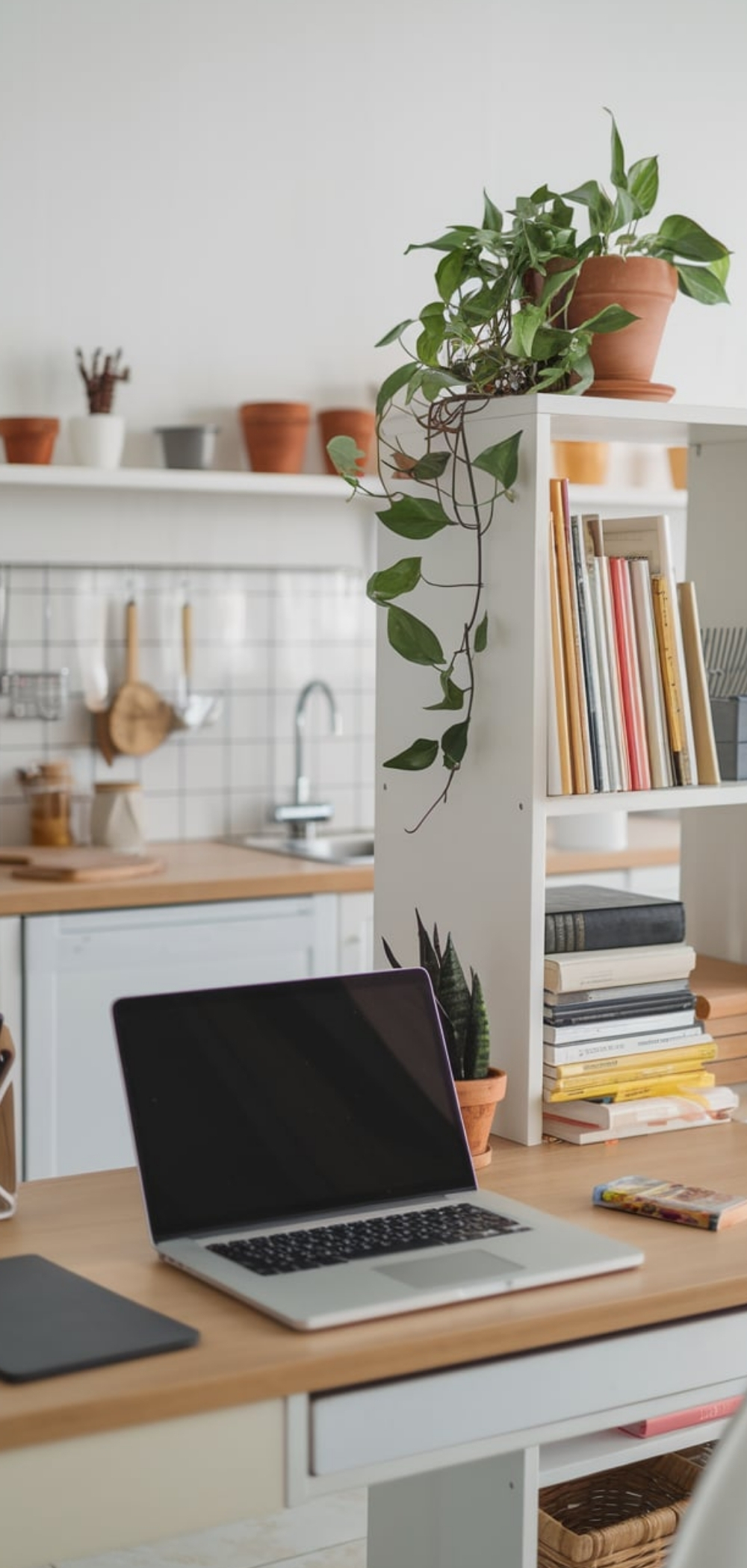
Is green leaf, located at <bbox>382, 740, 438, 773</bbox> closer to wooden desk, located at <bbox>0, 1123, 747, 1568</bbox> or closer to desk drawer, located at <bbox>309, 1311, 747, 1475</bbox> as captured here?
wooden desk, located at <bbox>0, 1123, 747, 1568</bbox>

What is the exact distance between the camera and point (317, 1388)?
145cm

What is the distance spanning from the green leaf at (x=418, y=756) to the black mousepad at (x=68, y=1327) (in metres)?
0.83

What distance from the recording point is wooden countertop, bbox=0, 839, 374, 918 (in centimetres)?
351

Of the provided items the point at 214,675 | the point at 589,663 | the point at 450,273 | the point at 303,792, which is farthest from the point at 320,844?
the point at 450,273

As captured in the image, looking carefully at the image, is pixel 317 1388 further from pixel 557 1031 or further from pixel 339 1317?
pixel 557 1031

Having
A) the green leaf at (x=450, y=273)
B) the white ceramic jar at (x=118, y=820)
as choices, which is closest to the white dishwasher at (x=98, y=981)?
the white ceramic jar at (x=118, y=820)

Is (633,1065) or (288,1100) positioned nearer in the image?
(288,1100)

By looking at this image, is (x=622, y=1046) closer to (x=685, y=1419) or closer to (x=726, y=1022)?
(x=726, y=1022)

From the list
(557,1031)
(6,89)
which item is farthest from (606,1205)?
(6,89)

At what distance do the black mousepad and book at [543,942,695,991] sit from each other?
0.76 m

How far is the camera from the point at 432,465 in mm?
2209

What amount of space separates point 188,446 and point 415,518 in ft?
6.71

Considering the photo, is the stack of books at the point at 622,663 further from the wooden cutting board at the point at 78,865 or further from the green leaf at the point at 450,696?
the wooden cutting board at the point at 78,865

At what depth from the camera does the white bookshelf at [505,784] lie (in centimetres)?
211
